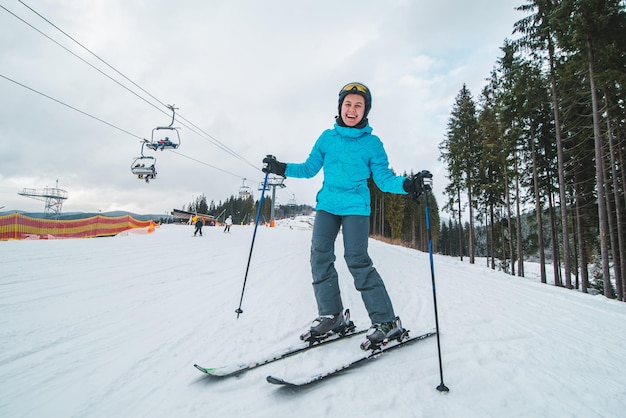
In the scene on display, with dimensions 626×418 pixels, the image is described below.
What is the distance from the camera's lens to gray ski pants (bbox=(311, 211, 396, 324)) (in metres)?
2.21

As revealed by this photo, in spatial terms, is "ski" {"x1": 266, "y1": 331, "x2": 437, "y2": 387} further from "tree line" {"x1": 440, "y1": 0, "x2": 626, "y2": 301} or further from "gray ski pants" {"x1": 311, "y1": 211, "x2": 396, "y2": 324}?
"tree line" {"x1": 440, "y1": 0, "x2": 626, "y2": 301}

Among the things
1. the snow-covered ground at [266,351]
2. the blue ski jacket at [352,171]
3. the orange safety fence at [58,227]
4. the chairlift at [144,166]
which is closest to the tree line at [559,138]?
the snow-covered ground at [266,351]

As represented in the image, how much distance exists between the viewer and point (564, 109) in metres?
13.0

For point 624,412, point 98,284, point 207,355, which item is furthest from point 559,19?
point 98,284

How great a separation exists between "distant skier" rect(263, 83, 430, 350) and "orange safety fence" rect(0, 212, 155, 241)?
18.2 meters

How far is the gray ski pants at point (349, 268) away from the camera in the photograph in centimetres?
221

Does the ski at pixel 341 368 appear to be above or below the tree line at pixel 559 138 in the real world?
below

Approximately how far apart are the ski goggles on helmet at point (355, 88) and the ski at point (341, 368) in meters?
2.32

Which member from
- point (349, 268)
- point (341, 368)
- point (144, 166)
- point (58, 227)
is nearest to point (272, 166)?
point (349, 268)

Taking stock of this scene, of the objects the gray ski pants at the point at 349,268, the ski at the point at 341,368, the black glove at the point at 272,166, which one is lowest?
the ski at the point at 341,368

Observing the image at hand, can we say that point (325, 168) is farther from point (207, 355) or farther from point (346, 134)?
point (207, 355)

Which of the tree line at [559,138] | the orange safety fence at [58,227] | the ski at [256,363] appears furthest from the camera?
the orange safety fence at [58,227]

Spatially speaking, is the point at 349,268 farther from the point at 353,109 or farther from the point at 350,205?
the point at 353,109

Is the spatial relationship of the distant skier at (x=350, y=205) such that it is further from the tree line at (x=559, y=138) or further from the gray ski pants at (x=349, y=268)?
the tree line at (x=559, y=138)
